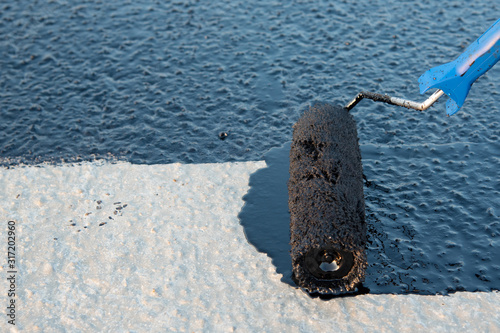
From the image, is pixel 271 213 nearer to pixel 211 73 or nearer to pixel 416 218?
pixel 416 218

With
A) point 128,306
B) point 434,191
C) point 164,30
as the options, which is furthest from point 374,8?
point 128,306

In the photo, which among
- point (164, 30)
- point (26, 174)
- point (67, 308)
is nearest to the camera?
point (67, 308)

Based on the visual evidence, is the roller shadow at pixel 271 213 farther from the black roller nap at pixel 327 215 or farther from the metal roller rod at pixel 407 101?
the metal roller rod at pixel 407 101

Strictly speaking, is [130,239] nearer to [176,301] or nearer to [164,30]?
[176,301]

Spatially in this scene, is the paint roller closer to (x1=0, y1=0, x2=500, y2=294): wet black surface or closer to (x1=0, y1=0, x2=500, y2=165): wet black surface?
(x1=0, y1=0, x2=500, y2=294): wet black surface

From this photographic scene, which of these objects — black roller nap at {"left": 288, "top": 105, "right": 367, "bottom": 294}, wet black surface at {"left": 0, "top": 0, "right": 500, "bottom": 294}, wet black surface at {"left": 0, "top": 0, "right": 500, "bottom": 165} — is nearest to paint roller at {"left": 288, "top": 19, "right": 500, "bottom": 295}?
black roller nap at {"left": 288, "top": 105, "right": 367, "bottom": 294}

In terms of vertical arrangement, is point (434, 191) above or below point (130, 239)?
above

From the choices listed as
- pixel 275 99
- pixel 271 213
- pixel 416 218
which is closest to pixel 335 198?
pixel 271 213
